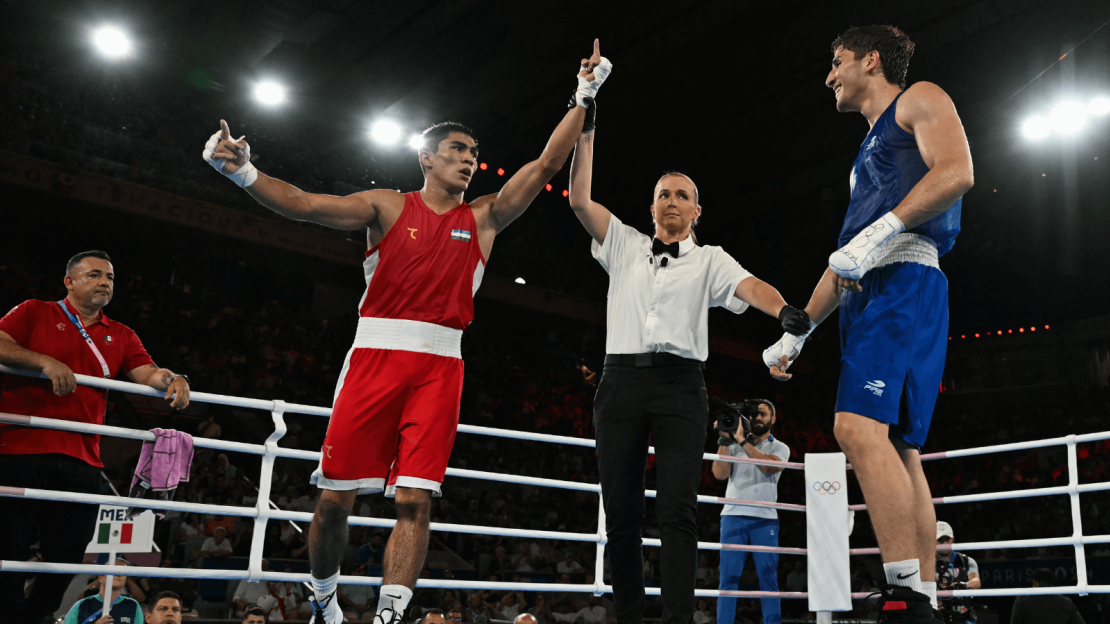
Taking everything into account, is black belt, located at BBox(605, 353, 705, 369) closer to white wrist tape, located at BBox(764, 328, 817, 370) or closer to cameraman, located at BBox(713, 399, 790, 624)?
white wrist tape, located at BBox(764, 328, 817, 370)

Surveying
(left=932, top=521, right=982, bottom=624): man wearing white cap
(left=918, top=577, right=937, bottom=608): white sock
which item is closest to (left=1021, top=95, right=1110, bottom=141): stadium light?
(left=932, top=521, right=982, bottom=624): man wearing white cap

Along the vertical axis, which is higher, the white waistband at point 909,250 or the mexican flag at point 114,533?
the white waistband at point 909,250

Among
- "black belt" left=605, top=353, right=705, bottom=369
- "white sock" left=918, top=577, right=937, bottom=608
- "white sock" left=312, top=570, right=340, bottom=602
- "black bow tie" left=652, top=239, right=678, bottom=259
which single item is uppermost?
"black bow tie" left=652, top=239, right=678, bottom=259

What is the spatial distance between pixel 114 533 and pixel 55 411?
0.62m

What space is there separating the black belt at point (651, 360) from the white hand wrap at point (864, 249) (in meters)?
0.71

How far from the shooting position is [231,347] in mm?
11914

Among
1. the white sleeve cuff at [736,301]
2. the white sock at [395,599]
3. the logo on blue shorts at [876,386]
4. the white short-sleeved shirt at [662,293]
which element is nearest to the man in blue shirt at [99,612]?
the white sock at [395,599]

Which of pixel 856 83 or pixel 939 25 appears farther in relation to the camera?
pixel 939 25

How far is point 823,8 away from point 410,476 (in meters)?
9.07

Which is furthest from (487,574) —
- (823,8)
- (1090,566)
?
(823,8)

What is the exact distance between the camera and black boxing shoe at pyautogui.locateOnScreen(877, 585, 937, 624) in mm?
2037

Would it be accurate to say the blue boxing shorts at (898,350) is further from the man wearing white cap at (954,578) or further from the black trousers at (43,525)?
the black trousers at (43,525)

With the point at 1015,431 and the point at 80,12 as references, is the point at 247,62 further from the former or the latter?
the point at 1015,431

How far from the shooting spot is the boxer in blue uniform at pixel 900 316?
2.21 meters
